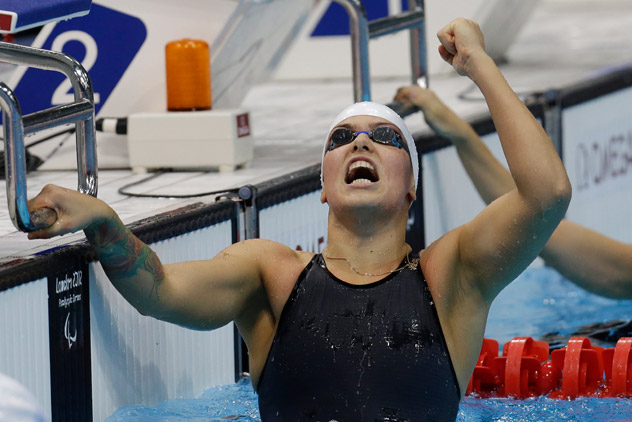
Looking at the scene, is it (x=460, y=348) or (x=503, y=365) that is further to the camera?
(x=503, y=365)

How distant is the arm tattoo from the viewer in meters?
2.51

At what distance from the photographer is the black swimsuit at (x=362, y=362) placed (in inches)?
105

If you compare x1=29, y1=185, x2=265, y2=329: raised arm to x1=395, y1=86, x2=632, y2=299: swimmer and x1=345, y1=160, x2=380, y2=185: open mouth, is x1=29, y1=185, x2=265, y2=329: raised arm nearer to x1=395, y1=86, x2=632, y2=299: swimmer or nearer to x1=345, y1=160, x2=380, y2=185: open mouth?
x1=345, y1=160, x2=380, y2=185: open mouth

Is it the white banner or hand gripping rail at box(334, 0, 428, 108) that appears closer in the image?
hand gripping rail at box(334, 0, 428, 108)

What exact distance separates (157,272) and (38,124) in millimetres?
428

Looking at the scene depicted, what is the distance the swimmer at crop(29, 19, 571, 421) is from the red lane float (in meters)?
0.85

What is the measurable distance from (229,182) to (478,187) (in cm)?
82

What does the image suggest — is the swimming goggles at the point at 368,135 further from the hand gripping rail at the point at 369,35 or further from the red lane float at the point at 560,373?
the hand gripping rail at the point at 369,35

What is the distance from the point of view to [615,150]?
6.05 meters

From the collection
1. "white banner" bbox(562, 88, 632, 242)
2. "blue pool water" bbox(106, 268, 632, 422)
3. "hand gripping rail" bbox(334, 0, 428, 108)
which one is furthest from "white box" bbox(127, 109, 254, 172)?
"white banner" bbox(562, 88, 632, 242)

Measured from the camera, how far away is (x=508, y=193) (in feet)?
8.31

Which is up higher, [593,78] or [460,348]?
[593,78]

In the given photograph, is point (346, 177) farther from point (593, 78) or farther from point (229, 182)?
point (593, 78)

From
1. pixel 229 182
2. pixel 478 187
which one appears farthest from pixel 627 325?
pixel 229 182
